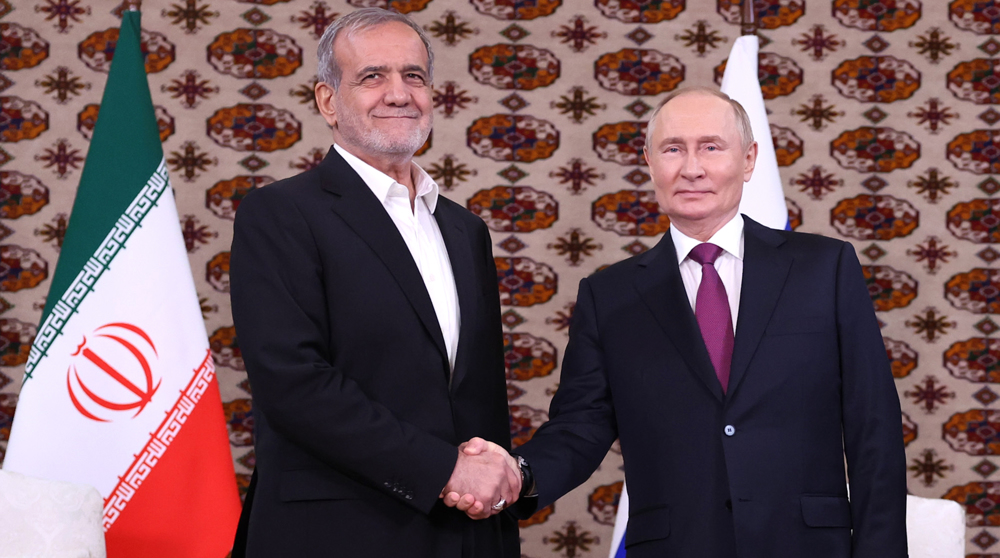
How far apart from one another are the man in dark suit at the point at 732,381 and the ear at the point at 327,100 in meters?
0.69

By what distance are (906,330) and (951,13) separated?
1.33 meters

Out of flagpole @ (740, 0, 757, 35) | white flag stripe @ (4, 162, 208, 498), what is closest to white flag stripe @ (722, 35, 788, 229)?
flagpole @ (740, 0, 757, 35)

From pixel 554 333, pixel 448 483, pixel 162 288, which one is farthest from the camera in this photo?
pixel 554 333

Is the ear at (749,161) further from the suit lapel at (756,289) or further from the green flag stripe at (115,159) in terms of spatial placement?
the green flag stripe at (115,159)

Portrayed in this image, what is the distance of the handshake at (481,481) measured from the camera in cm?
165

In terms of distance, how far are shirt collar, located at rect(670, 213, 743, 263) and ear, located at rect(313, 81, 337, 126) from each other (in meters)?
0.78

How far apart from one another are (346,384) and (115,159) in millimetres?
1616

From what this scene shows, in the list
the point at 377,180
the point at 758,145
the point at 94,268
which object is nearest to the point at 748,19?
the point at 758,145

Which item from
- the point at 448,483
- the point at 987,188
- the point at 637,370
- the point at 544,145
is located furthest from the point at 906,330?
the point at 448,483

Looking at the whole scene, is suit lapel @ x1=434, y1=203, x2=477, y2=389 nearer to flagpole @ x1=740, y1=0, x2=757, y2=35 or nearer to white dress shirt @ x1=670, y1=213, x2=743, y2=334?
white dress shirt @ x1=670, y1=213, x2=743, y2=334

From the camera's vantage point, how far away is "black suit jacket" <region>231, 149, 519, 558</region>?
160 cm

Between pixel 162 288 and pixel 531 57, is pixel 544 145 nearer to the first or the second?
pixel 531 57

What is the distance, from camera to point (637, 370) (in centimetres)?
176

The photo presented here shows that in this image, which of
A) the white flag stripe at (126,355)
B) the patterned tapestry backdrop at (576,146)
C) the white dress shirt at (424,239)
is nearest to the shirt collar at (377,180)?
the white dress shirt at (424,239)
